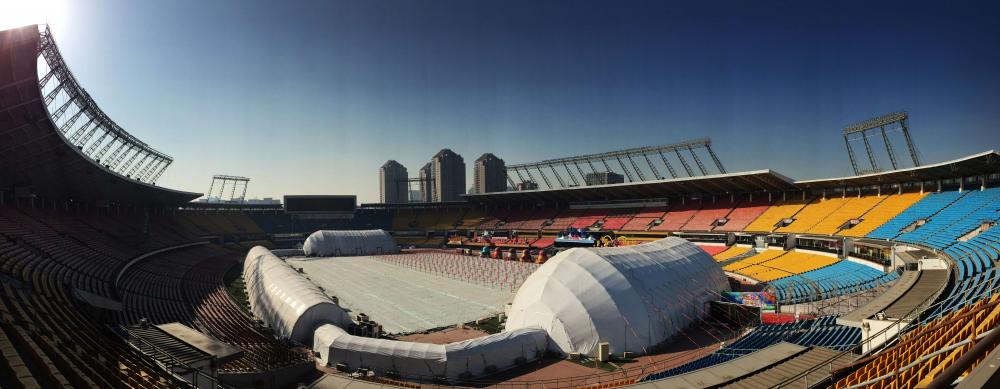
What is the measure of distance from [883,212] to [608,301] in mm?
35291

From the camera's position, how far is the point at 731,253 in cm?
4872

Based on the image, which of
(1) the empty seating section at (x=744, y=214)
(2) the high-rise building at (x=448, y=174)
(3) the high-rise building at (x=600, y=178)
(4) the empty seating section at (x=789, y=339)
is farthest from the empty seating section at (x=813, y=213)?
(2) the high-rise building at (x=448, y=174)

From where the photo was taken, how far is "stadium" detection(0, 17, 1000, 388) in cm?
1270

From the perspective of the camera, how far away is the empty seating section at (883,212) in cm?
3922

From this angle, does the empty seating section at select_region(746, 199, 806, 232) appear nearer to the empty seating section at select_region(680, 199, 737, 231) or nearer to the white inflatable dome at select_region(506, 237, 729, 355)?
the empty seating section at select_region(680, 199, 737, 231)

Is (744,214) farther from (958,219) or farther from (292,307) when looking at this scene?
(292,307)

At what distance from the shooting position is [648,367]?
67.1 ft

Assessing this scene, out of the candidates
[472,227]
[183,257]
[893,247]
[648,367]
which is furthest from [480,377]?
[472,227]

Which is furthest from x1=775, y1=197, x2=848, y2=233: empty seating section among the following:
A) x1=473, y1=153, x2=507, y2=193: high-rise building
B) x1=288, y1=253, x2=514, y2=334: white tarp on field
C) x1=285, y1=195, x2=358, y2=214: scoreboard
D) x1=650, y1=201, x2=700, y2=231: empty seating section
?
x1=473, y1=153, x2=507, y2=193: high-rise building

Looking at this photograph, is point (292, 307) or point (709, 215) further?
point (709, 215)

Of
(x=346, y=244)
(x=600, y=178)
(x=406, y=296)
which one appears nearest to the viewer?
(x=406, y=296)

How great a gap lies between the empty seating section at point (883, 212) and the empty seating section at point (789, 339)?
2400 cm

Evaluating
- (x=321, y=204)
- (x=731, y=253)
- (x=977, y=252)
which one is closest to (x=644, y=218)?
(x=731, y=253)

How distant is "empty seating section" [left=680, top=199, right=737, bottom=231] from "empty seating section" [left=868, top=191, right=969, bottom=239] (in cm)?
1858
